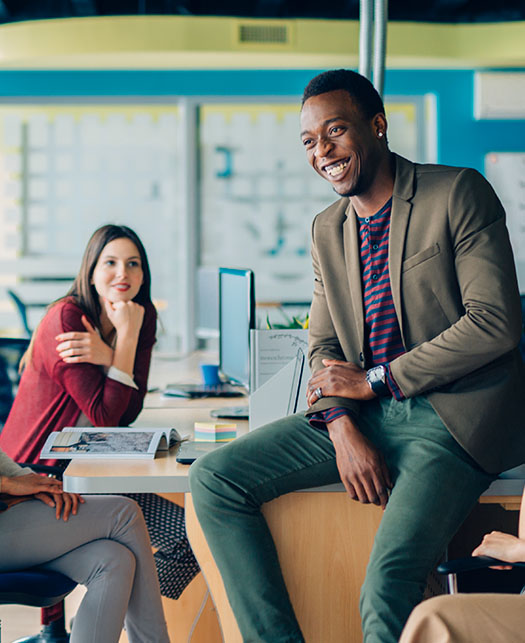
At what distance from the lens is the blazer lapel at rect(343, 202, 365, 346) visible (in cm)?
186

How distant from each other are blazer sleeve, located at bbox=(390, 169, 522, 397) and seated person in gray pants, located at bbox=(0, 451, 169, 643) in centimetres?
78

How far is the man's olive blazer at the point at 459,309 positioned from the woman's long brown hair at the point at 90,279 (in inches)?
39.6

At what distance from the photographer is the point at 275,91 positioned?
21.8ft

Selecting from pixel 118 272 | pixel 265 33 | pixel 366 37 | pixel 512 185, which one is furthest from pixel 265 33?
pixel 118 272

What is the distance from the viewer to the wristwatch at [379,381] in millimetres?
1740

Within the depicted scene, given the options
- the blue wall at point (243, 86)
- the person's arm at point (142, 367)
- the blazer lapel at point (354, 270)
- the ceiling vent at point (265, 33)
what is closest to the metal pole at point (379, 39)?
the blazer lapel at point (354, 270)

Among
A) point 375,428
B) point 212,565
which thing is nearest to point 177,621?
point 212,565

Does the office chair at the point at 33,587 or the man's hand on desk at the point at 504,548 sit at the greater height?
the man's hand on desk at the point at 504,548

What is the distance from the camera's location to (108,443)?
1.94 meters

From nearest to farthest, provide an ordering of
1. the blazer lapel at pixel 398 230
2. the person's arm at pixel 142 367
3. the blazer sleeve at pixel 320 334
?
the blazer lapel at pixel 398 230 → the blazer sleeve at pixel 320 334 → the person's arm at pixel 142 367

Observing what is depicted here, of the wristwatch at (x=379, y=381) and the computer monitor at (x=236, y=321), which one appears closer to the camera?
the wristwatch at (x=379, y=381)

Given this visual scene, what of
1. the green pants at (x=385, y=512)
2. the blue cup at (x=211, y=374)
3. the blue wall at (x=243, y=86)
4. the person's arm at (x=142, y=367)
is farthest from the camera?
the blue wall at (x=243, y=86)

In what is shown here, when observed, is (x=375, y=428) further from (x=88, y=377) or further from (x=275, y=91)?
(x=275, y=91)

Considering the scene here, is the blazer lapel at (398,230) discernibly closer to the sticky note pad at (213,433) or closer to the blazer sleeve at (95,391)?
the sticky note pad at (213,433)
